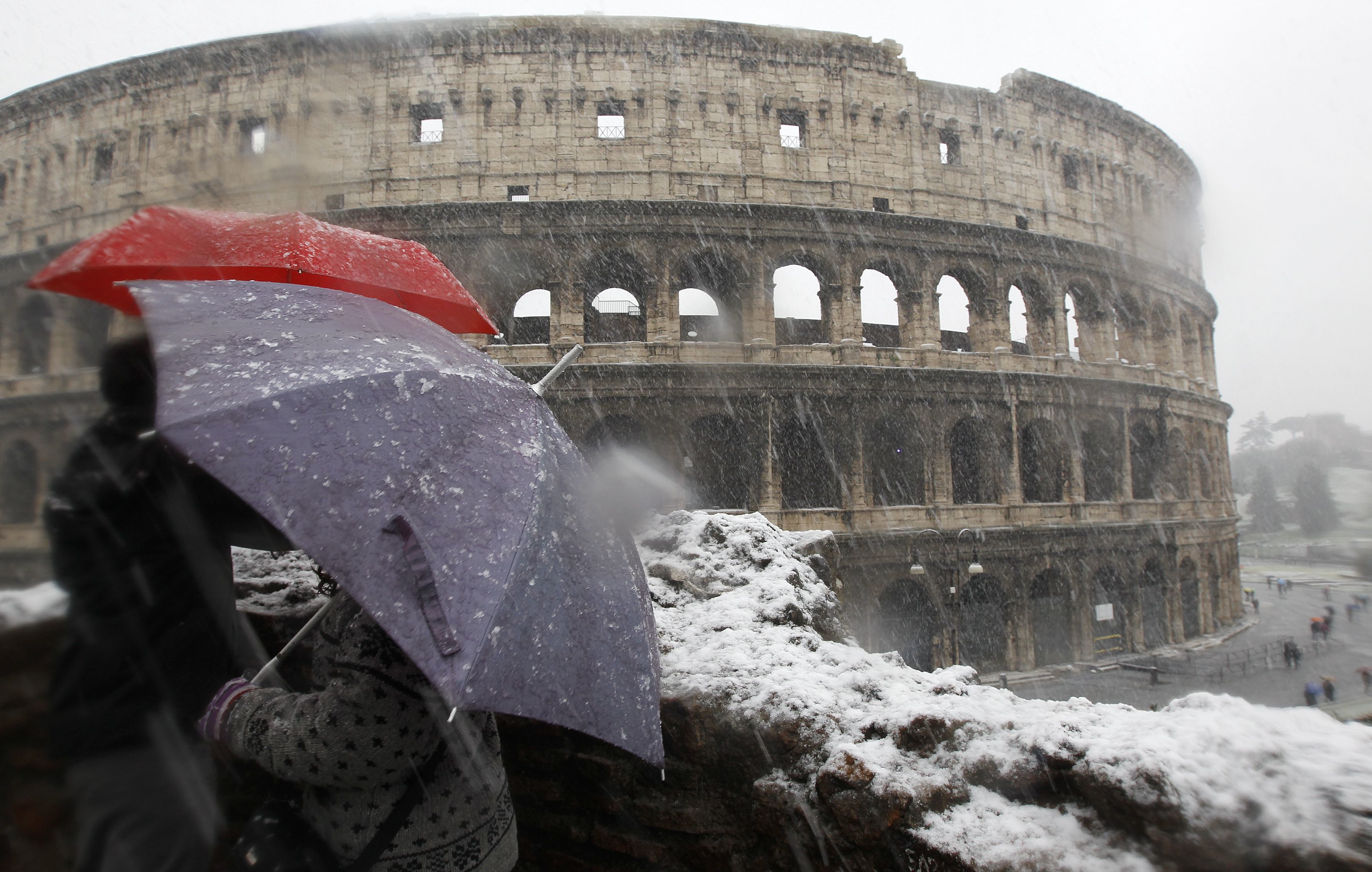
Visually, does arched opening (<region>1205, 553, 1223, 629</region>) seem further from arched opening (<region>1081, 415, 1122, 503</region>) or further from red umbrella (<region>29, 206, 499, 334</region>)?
red umbrella (<region>29, 206, 499, 334</region>)

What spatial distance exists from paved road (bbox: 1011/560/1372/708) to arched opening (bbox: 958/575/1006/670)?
3.53 ft

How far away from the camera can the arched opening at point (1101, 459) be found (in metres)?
20.2

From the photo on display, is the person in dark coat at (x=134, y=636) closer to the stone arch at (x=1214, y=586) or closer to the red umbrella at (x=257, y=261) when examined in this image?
the red umbrella at (x=257, y=261)

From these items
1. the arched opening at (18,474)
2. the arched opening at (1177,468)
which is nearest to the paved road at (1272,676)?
the arched opening at (1177,468)

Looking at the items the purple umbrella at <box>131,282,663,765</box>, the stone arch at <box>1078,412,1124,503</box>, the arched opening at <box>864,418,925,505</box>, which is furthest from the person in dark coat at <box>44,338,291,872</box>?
the stone arch at <box>1078,412,1124,503</box>

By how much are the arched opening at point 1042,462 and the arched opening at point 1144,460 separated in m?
3.99

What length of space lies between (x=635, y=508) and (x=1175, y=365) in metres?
24.2

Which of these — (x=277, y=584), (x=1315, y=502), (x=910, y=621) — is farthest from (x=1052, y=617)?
(x=277, y=584)

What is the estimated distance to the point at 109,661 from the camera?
1.67m

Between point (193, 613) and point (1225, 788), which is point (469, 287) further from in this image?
point (1225, 788)

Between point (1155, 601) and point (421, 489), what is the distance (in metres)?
25.1

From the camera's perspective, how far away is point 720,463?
698 inches

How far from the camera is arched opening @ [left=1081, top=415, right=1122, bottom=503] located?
2020 cm

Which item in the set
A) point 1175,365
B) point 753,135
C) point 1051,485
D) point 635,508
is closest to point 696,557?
point 635,508
